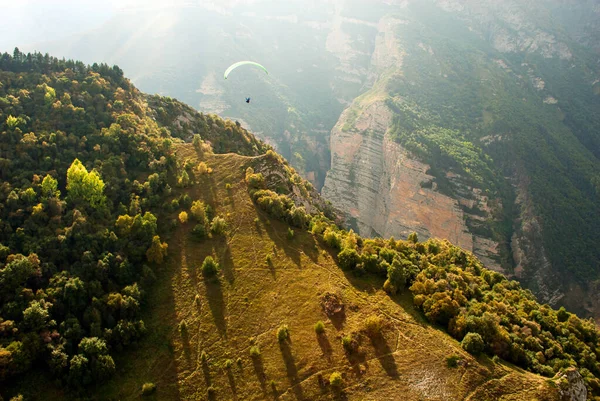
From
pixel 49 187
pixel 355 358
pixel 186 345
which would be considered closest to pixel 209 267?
pixel 186 345

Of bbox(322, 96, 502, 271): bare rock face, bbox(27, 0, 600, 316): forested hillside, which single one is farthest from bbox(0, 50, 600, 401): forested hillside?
bbox(27, 0, 600, 316): forested hillside

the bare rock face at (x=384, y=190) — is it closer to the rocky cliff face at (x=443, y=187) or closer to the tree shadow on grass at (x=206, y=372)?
the rocky cliff face at (x=443, y=187)

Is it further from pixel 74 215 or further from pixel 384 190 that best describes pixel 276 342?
pixel 384 190

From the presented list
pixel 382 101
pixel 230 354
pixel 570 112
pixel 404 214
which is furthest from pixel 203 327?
pixel 570 112

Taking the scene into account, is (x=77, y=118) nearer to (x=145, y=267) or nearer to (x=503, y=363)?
(x=145, y=267)

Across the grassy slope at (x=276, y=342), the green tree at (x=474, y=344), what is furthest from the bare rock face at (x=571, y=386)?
the green tree at (x=474, y=344)

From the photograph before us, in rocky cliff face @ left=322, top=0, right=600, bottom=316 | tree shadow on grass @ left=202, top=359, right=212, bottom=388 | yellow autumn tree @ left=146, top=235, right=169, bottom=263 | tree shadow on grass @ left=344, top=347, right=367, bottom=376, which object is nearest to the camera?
tree shadow on grass @ left=202, top=359, right=212, bottom=388

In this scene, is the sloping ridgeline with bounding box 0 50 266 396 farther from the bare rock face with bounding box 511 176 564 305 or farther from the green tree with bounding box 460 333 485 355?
the bare rock face with bounding box 511 176 564 305
